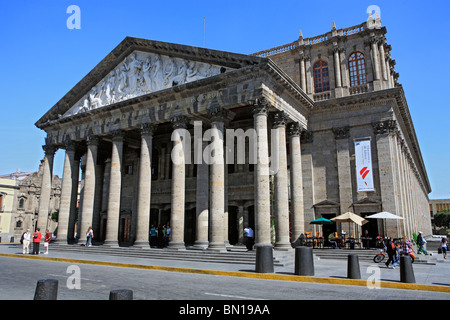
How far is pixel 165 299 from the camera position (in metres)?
7.96

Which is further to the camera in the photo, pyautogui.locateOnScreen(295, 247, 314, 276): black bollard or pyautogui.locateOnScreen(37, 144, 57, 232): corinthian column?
pyautogui.locateOnScreen(37, 144, 57, 232): corinthian column

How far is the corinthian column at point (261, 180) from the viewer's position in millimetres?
18438

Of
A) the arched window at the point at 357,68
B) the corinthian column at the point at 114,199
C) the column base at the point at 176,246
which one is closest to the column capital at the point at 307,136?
the arched window at the point at 357,68

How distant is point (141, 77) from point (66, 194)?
11.4 m

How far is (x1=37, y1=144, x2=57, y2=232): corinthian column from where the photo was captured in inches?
1106

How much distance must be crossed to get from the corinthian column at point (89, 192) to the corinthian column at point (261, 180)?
1388 cm

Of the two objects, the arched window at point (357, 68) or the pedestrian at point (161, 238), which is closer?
the pedestrian at point (161, 238)

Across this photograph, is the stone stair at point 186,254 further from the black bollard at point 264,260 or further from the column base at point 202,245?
the black bollard at point 264,260

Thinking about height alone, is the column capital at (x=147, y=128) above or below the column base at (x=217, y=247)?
above

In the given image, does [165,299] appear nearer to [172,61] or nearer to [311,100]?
[172,61]

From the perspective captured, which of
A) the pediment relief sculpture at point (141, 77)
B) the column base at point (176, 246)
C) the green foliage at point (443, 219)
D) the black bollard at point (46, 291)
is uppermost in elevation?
the pediment relief sculpture at point (141, 77)

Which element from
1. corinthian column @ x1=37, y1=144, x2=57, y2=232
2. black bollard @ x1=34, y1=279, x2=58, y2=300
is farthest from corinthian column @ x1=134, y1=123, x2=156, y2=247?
black bollard @ x1=34, y1=279, x2=58, y2=300

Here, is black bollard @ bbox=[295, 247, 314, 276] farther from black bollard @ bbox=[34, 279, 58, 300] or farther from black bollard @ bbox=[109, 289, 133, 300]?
black bollard @ bbox=[34, 279, 58, 300]

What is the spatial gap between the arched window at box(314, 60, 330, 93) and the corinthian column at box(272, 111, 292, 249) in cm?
722
